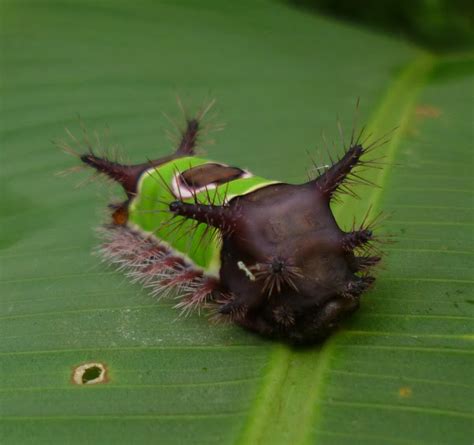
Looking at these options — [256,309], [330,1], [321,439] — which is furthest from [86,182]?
[330,1]

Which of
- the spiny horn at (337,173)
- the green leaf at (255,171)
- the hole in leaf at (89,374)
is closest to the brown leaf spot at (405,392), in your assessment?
the green leaf at (255,171)

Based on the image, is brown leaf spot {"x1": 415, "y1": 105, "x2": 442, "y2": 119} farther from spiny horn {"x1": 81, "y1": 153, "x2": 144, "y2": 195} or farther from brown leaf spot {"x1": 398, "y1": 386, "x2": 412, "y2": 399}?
brown leaf spot {"x1": 398, "y1": 386, "x2": 412, "y2": 399}

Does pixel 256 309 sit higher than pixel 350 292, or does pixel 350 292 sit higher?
pixel 350 292

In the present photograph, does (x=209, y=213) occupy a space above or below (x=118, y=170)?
above

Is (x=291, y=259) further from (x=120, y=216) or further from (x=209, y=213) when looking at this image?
(x=120, y=216)

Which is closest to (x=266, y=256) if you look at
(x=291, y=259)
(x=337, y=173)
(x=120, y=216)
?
(x=291, y=259)

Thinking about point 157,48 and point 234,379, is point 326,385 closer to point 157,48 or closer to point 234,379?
point 234,379
